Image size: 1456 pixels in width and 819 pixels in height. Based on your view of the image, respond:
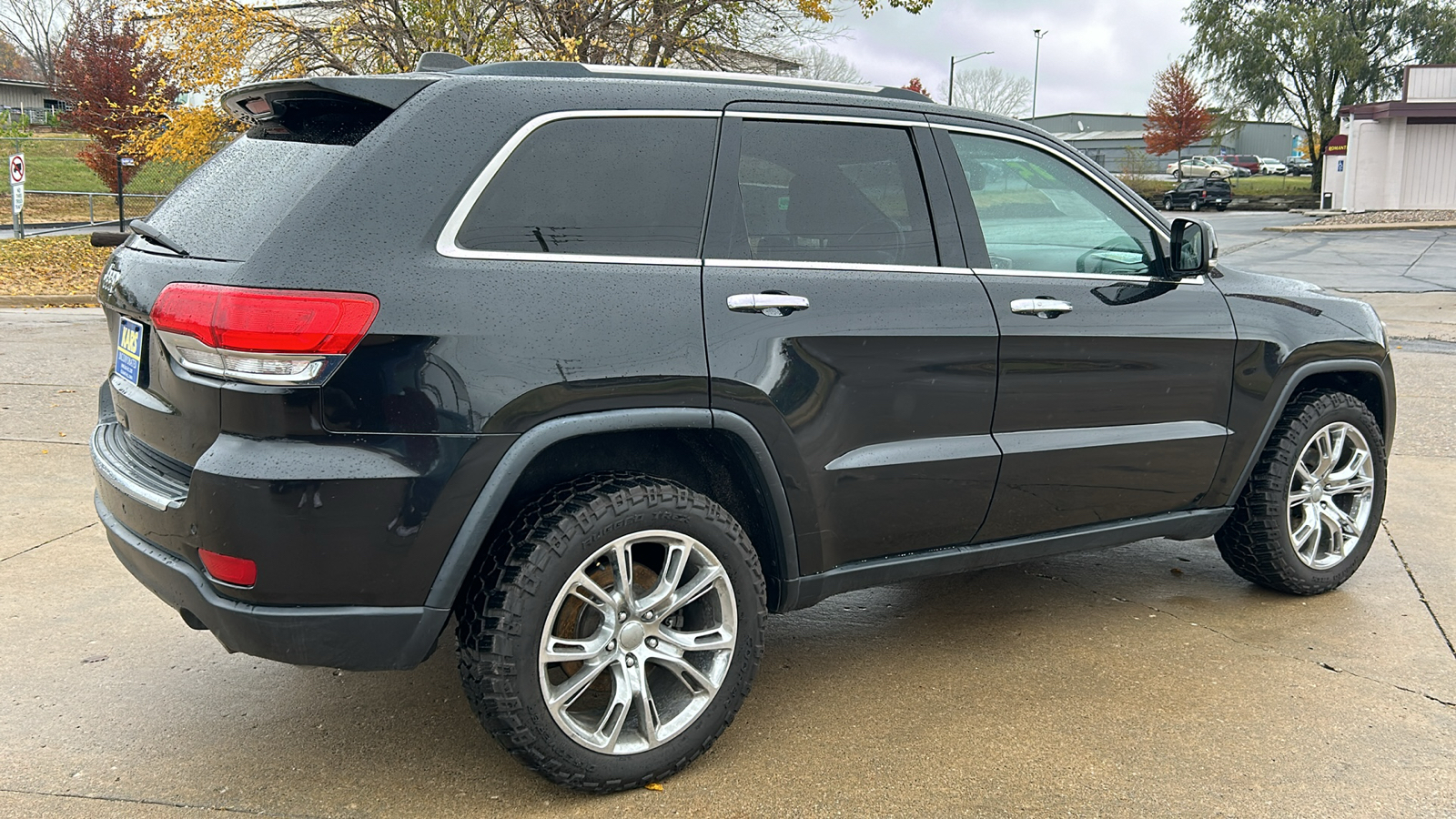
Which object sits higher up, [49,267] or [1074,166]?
[1074,166]

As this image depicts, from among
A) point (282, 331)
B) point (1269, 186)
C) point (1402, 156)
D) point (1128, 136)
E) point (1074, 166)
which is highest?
point (1128, 136)

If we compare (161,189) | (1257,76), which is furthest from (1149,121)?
(161,189)

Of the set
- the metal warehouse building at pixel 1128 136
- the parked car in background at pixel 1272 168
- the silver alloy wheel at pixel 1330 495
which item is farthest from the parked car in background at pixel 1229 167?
the silver alloy wheel at pixel 1330 495

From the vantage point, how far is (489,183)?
2867 mm

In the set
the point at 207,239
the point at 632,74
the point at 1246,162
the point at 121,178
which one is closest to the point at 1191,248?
the point at 632,74

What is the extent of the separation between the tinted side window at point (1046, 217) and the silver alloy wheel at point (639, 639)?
1363mm

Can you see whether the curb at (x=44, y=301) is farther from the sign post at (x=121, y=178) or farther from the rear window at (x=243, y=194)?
the rear window at (x=243, y=194)

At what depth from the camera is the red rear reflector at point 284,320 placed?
2.59 metres

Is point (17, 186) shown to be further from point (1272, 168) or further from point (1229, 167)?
point (1272, 168)

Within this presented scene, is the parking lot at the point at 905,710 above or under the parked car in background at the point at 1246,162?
under

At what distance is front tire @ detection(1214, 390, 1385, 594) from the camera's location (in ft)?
14.5

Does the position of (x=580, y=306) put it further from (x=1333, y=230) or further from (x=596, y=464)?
(x=1333, y=230)

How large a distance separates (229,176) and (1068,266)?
8.09ft

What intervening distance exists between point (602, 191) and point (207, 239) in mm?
944
